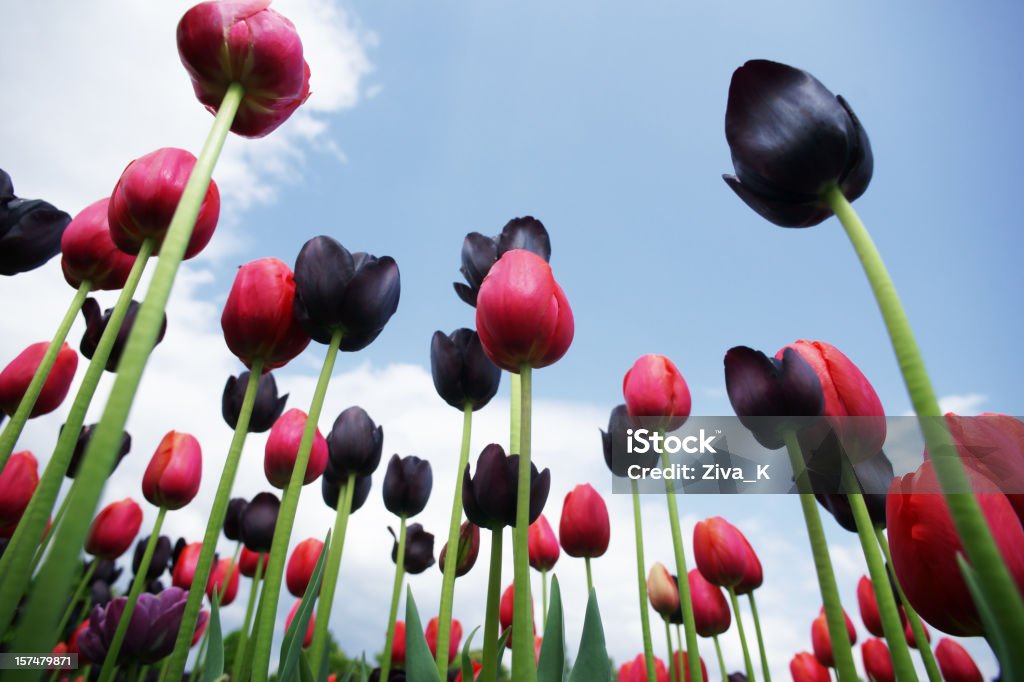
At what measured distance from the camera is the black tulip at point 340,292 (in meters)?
1.48

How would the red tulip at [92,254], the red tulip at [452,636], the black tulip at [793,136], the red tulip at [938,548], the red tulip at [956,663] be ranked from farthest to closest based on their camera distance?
the red tulip at [452,636]
the red tulip at [956,663]
the red tulip at [92,254]
the black tulip at [793,136]
the red tulip at [938,548]

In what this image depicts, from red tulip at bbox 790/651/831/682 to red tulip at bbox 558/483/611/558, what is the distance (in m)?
1.55

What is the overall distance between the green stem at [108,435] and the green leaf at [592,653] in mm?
971

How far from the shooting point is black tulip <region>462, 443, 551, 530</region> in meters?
1.36

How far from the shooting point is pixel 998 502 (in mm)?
812

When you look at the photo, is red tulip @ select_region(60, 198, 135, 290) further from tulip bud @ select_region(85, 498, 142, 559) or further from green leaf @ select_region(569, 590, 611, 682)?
green leaf @ select_region(569, 590, 611, 682)

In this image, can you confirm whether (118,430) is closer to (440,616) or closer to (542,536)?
(440,616)

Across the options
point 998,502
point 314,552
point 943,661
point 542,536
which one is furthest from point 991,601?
point 314,552

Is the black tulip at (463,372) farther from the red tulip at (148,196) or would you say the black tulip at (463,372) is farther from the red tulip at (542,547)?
the red tulip at (542,547)

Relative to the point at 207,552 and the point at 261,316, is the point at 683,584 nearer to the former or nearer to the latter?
the point at 207,552

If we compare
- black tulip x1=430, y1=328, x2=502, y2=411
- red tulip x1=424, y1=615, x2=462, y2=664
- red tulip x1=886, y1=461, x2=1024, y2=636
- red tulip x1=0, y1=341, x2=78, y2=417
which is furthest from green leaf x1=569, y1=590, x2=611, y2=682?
red tulip x1=0, y1=341, x2=78, y2=417

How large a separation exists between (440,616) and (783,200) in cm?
123

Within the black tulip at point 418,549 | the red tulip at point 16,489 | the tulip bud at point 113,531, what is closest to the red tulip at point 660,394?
the black tulip at point 418,549

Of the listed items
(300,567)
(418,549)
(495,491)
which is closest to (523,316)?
(495,491)
